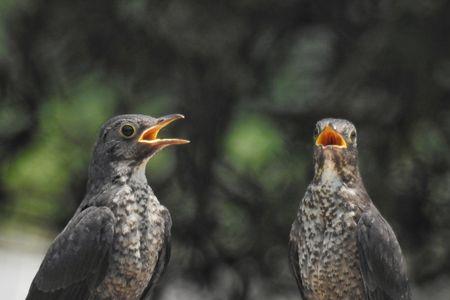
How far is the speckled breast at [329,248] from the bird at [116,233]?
598mm

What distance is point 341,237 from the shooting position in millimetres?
4684

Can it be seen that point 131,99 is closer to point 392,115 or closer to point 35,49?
point 35,49

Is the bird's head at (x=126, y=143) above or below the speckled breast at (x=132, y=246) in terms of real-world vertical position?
above

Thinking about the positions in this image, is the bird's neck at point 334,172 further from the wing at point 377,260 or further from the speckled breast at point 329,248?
the wing at point 377,260

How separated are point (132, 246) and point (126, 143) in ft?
1.59

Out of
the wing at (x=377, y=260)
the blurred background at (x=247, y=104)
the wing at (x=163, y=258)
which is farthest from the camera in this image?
the blurred background at (x=247, y=104)

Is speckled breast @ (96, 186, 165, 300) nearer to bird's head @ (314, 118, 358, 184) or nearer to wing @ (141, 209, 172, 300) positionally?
wing @ (141, 209, 172, 300)

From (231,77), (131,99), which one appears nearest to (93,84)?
(131,99)

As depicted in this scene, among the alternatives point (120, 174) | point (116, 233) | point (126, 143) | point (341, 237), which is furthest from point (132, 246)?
point (341, 237)

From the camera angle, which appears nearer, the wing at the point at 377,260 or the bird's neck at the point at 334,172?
the wing at the point at 377,260

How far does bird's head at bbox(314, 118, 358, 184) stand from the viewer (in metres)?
4.66

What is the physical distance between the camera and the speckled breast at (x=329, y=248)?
4.65 metres

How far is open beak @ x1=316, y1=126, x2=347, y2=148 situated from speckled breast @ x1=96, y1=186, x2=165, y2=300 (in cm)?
74

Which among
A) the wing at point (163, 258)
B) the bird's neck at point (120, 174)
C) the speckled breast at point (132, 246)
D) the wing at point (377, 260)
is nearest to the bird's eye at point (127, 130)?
the bird's neck at point (120, 174)
